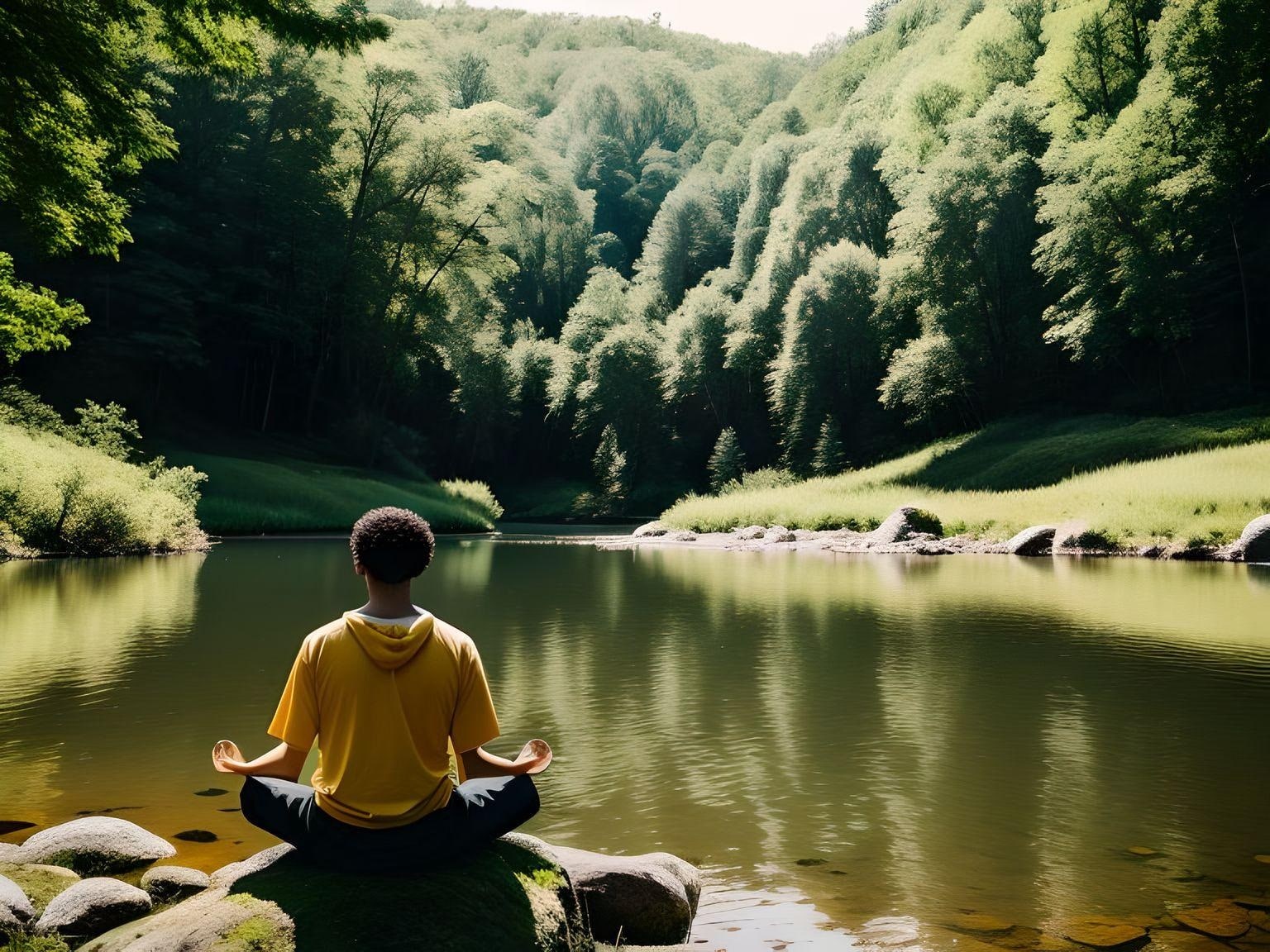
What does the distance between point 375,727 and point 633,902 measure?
148 cm

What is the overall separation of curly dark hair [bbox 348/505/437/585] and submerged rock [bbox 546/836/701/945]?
55.9 inches

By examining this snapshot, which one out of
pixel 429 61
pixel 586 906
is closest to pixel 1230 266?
pixel 429 61

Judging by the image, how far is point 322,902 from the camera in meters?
2.96

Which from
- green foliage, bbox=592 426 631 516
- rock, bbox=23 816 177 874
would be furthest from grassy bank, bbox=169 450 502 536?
rock, bbox=23 816 177 874

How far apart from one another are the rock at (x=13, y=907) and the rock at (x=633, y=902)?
75.8 inches

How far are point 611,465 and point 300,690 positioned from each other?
54.5m

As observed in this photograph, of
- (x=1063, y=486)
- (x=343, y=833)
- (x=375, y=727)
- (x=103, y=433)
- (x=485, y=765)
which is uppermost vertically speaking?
(x=103, y=433)

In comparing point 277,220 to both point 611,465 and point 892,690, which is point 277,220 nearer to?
point 611,465

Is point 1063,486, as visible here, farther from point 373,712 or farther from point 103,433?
point 373,712

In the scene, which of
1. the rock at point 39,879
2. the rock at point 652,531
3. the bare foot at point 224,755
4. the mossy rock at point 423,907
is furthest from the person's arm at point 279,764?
the rock at point 652,531

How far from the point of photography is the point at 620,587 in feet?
60.0

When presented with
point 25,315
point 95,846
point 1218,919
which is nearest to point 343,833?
point 95,846

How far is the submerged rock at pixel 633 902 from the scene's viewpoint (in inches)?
156

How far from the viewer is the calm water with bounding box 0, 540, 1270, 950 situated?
15.6 ft
